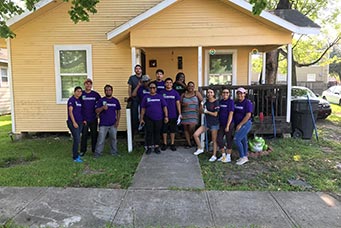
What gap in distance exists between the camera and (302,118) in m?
8.50

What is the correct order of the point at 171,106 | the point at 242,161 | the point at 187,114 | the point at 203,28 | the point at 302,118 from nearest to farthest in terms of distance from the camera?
the point at 242,161
the point at 171,106
the point at 187,114
the point at 203,28
the point at 302,118

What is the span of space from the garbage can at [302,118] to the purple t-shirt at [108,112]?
5.17 metres

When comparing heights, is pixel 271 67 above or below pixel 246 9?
below

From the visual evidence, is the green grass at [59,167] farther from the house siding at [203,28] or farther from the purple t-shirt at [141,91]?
the house siding at [203,28]

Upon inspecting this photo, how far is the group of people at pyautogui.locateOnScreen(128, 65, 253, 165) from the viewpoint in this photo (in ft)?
20.3

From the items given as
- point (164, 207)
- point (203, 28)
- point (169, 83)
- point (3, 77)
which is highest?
point (203, 28)

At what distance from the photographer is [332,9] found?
64.1 ft

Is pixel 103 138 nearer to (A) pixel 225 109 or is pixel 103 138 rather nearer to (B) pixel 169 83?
(B) pixel 169 83

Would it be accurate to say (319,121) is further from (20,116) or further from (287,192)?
(20,116)

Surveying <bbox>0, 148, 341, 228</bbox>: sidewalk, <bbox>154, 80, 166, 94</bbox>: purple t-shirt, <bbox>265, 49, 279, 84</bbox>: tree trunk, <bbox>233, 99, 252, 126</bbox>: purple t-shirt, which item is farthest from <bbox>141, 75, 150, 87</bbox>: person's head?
<bbox>265, 49, 279, 84</bbox>: tree trunk

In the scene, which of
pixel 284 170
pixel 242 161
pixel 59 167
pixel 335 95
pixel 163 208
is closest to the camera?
pixel 163 208

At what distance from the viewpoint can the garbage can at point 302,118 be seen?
335 inches

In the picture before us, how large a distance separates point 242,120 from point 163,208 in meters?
2.83

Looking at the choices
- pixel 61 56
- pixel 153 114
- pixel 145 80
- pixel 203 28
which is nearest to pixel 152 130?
pixel 153 114
